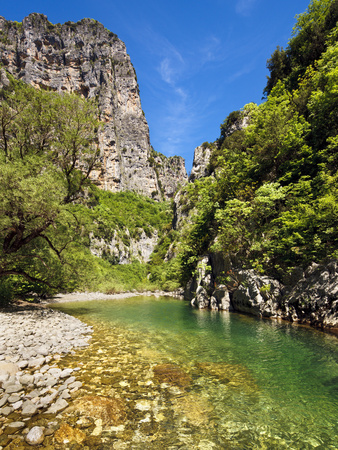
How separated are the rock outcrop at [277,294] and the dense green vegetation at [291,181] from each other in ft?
3.37

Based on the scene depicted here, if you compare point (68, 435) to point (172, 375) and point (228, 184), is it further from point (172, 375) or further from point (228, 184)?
point (228, 184)

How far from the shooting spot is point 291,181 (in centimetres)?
1858

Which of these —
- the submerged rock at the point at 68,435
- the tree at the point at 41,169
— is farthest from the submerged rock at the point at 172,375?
the tree at the point at 41,169

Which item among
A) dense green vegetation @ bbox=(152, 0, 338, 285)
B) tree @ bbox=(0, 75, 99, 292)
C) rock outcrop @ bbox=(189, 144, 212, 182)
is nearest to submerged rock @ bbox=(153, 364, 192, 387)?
dense green vegetation @ bbox=(152, 0, 338, 285)

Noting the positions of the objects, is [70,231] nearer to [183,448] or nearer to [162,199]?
[183,448]

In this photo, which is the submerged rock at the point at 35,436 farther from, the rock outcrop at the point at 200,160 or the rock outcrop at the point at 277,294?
the rock outcrop at the point at 200,160

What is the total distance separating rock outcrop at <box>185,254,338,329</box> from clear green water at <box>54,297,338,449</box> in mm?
1645

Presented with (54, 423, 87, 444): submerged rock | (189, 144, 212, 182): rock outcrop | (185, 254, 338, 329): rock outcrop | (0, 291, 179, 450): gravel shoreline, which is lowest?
(0, 291, 179, 450): gravel shoreline

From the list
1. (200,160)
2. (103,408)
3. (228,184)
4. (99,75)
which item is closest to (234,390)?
(103,408)

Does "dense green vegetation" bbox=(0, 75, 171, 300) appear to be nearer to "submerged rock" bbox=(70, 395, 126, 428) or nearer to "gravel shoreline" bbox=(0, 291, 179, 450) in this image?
"gravel shoreline" bbox=(0, 291, 179, 450)

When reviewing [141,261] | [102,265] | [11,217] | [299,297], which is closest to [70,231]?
[11,217]

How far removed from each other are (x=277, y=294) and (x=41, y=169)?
19.4m

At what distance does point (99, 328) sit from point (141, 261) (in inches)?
3064

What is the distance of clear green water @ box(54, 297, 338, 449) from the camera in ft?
13.5
